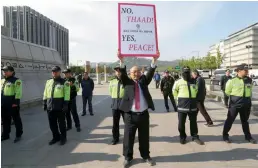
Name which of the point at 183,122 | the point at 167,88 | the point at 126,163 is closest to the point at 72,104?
the point at 183,122

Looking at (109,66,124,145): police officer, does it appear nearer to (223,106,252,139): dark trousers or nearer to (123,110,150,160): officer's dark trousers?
(123,110,150,160): officer's dark trousers

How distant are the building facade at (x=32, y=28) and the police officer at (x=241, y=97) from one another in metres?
17.8

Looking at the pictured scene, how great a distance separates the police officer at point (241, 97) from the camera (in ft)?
21.5

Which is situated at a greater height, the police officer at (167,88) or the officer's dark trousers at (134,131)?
the police officer at (167,88)

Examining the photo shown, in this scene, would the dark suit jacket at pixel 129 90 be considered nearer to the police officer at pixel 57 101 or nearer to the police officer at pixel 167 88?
the police officer at pixel 57 101

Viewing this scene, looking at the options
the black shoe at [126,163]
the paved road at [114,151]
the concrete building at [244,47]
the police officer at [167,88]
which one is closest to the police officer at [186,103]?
the paved road at [114,151]

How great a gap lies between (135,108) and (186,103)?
1813 mm

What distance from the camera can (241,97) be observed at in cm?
655

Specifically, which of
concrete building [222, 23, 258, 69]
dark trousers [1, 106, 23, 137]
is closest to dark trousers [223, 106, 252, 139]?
dark trousers [1, 106, 23, 137]

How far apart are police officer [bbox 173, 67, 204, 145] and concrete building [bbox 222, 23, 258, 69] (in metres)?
99.5

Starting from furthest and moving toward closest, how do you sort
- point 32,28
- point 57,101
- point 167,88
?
point 32,28, point 167,88, point 57,101

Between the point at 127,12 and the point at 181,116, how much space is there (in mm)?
2725

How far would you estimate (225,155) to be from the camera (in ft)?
18.4

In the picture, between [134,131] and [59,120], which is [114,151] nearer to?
[134,131]
